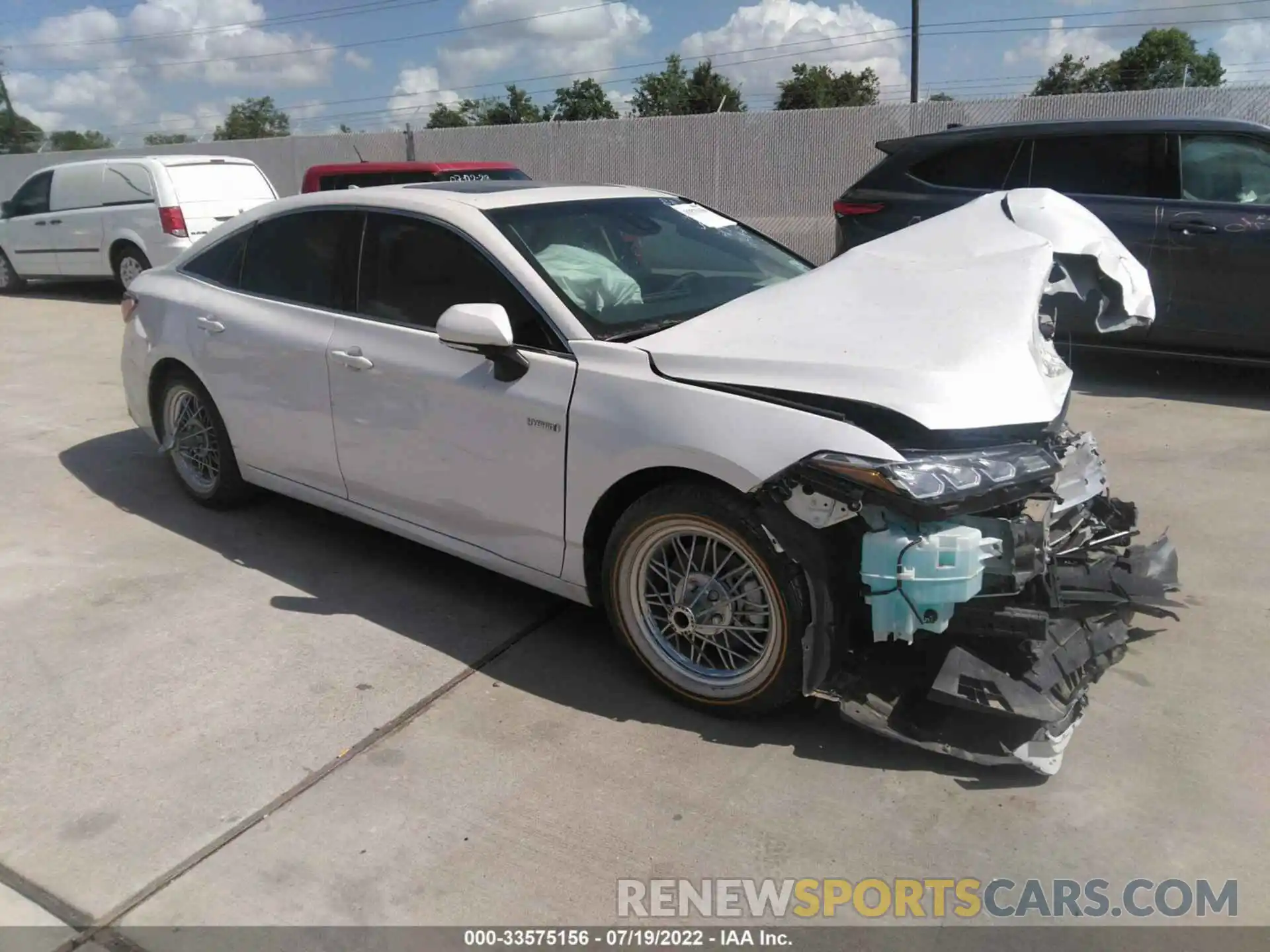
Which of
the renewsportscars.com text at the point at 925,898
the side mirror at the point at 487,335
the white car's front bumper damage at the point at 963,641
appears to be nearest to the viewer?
the renewsportscars.com text at the point at 925,898

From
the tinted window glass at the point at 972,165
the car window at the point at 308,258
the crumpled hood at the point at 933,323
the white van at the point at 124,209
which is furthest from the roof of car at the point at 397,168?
the crumpled hood at the point at 933,323

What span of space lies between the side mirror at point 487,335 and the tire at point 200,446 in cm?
195

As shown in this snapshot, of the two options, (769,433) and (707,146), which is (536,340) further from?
(707,146)

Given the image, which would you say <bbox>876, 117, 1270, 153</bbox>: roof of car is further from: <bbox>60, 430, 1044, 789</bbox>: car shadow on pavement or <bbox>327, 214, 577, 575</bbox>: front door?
<bbox>60, 430, 1044, 789</bbox>: car shadow on pavement

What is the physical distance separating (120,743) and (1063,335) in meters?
4.39

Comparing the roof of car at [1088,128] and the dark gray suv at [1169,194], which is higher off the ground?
the roof of car at [1088,128]

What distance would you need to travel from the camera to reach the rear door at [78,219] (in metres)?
12.7

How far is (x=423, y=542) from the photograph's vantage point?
169 inches

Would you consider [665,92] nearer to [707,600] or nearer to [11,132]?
[11,132]

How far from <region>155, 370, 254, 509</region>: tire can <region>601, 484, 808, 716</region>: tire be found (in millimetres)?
2515

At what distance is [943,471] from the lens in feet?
9.77

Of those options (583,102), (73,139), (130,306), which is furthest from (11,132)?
(130,306)

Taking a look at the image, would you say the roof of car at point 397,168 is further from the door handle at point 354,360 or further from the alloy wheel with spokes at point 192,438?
the door handle at point 354,360

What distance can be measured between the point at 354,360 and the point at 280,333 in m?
0.59
